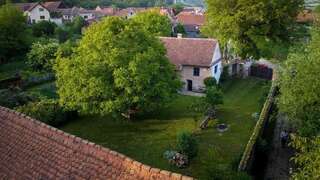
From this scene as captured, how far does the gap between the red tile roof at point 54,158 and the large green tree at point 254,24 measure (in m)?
34.3

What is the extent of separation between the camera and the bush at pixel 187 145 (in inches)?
926

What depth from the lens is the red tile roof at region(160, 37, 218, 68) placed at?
39.9m

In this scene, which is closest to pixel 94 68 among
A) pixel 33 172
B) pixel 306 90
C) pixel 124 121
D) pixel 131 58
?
pixel 131 58

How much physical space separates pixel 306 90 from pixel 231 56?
28285 mm

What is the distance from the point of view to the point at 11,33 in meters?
49.6

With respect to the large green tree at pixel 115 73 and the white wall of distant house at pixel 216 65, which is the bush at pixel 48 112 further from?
the white wall of distant house at pixel 216 65

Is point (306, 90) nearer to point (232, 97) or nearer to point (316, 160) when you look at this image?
point (316, 160)

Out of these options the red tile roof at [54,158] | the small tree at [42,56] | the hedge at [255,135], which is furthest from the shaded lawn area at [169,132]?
the small tree at [42,56]

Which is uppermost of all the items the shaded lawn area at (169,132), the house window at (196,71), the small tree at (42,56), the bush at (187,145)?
the small tree at (42,56)

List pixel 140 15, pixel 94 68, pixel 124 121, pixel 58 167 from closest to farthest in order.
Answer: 1. pixel 58 167
2. pixel 94 68
3. pixel 124 121
4. pixel 140 15

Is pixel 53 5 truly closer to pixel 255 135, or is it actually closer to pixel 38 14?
pixel 38 14

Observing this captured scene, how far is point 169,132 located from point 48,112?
903 cm

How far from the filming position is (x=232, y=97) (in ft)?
126

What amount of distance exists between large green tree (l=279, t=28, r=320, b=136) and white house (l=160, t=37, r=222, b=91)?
17.4 m
